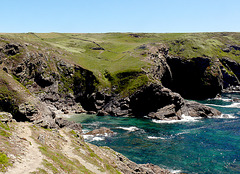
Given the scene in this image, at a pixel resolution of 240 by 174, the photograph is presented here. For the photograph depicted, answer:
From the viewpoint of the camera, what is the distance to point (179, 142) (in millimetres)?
55188

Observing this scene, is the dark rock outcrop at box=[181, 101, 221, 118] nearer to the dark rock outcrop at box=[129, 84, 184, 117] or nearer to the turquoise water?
the dark rock outcrop at box=[129, 84, 184, 117]

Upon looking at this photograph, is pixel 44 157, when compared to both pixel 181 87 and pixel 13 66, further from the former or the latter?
pixel 181 87

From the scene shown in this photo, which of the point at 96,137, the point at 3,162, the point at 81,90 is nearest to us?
the point at 3,162

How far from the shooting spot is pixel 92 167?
25.9m

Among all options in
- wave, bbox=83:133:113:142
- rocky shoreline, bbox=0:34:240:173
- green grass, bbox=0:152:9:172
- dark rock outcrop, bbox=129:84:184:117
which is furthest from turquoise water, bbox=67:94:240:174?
green grass, bbox=0:152:9:172

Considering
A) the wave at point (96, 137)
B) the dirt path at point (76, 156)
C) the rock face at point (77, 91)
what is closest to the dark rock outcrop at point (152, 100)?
the rock face at point (77, 91)

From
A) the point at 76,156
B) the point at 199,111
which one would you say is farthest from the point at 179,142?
the point at 199,111

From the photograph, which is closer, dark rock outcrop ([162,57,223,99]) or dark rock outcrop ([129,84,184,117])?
dark rock outcrop ([129,84,184,117])

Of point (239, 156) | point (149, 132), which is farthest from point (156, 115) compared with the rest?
point (239, 156)

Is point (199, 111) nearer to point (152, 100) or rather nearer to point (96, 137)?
point (152, 100)

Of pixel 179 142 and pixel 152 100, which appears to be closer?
pixel 179 142

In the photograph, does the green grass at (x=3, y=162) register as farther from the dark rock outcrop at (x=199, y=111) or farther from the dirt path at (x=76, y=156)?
the dark rock outcrop at (x=199, y=111)

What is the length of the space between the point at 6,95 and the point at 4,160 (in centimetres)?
3203

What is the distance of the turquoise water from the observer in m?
41.8
